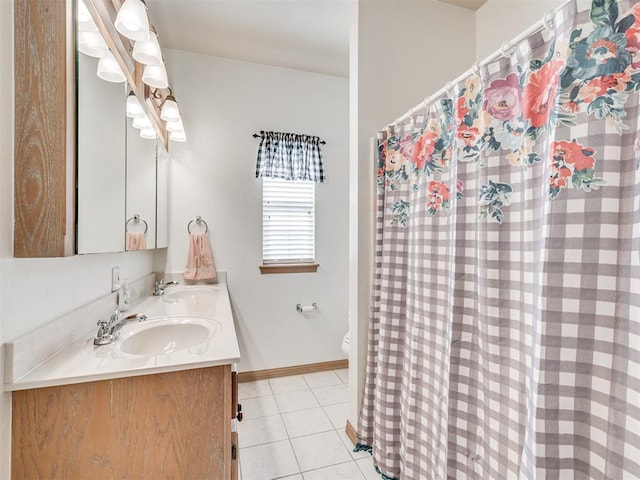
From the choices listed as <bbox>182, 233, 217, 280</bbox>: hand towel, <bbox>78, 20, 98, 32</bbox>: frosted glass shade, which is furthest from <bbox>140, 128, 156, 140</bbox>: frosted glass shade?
<bbox>182, 233, 217, 280</bbox>: hand towel

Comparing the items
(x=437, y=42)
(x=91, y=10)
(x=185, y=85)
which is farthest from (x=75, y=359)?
(x=437, y=42)

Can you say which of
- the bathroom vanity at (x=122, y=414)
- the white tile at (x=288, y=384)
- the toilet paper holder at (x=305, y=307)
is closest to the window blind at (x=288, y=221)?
the toilet paper holder at (x=305, y=307)

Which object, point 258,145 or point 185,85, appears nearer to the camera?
point 185,85

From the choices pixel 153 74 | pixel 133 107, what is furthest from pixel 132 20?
pixel 133 107

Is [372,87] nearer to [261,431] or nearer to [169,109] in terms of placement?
[169,109]

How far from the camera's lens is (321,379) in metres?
2.79

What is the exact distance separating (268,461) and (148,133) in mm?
2058

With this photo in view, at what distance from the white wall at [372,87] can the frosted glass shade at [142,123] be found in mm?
1199

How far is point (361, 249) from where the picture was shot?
1.85m

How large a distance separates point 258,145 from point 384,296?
184 centimetres

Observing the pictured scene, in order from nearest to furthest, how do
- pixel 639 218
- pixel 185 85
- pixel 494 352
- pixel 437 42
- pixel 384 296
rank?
1. pixel 639 218
2. pixel 494 352
3. pixel 384 296
4. pixel 437 42
5. pixel 185 85

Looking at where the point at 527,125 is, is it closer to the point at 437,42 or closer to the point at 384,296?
the point at 384,296

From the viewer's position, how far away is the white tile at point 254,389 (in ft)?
8.20

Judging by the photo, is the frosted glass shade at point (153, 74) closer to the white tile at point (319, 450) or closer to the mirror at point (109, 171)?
the mirror at point (109, 171)
